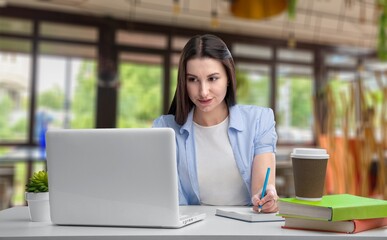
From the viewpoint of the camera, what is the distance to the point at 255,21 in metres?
7.36

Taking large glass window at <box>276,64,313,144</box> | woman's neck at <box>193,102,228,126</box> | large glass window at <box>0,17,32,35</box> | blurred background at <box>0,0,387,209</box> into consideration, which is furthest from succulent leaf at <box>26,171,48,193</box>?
large glass window at <box>276,64,313,144</box>

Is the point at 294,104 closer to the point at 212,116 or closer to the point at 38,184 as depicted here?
the point at 212,116

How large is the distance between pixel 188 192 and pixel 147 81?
591 cm

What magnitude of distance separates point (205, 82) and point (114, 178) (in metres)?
0.58

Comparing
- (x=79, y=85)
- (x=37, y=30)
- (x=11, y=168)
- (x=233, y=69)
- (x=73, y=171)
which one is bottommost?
(x=11, y=168)

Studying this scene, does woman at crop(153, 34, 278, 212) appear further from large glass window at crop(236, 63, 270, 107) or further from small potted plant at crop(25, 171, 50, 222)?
large glass window at crop(236, 63, 270, 107)

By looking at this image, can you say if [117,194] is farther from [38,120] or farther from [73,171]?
[38,120]

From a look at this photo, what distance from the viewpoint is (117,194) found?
1.12 metres

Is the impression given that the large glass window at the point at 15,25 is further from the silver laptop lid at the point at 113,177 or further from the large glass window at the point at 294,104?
the silver laptop lid at the point at 113,177

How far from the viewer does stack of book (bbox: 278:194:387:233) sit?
1.08 meters

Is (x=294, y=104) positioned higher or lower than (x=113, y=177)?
higher

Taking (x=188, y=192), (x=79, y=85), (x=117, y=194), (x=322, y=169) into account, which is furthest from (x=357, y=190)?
(x=79, y=85)

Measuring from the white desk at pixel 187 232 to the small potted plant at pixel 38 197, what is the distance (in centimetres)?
3

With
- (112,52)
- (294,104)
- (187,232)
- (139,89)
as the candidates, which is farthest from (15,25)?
(187,232)
